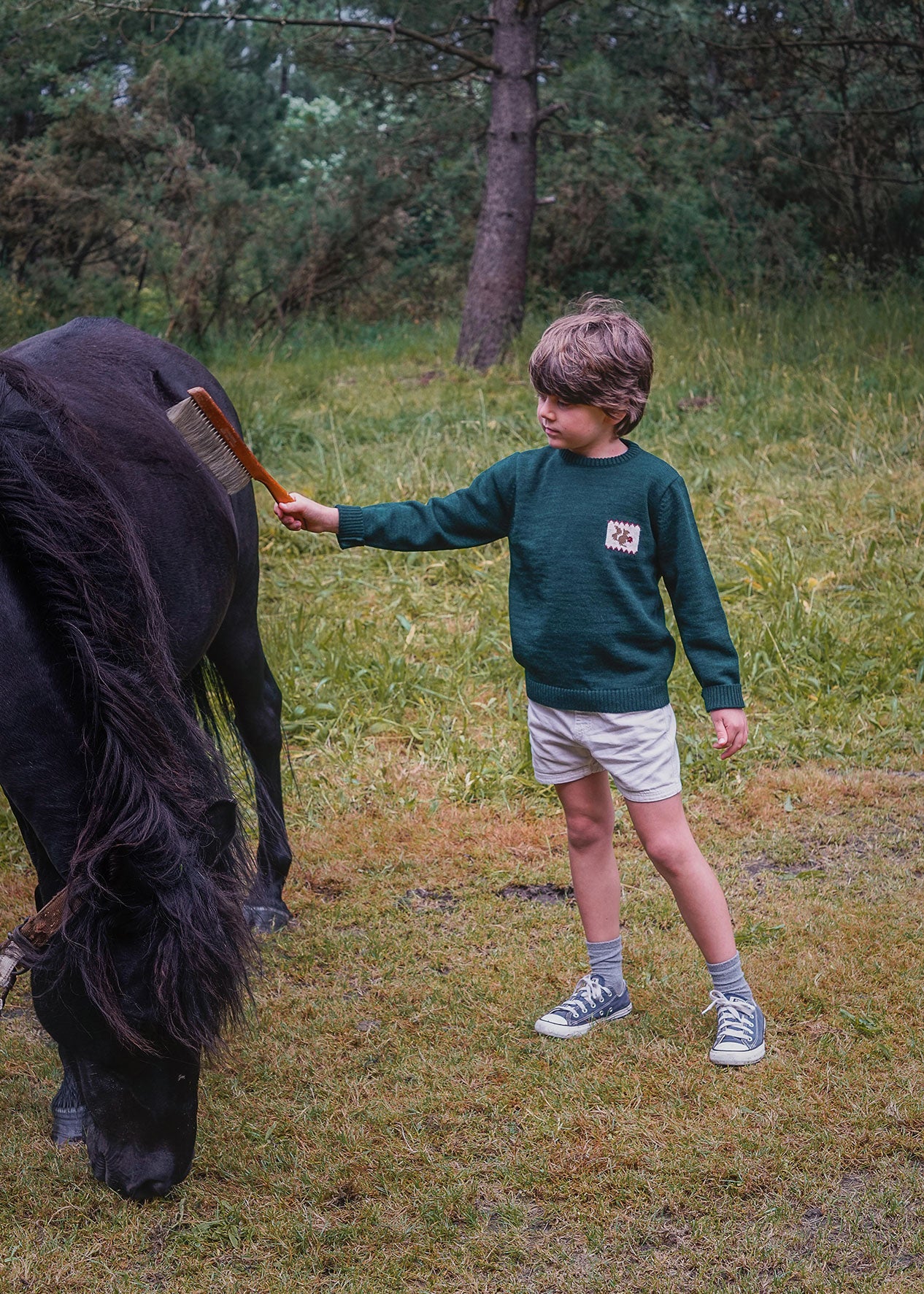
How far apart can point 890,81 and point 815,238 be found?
5.24 feet

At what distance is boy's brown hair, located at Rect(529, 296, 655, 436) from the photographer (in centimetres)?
241

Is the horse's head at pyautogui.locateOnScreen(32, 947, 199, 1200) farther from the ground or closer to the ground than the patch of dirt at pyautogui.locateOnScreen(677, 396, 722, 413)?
closer to the ground

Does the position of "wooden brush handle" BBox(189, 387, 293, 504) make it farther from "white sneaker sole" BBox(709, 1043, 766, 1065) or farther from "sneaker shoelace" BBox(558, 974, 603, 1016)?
"white sneaker sole" BBox(709, 1043, 766, 1065)

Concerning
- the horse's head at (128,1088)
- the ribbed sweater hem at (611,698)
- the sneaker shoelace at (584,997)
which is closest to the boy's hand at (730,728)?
the ribbed sweater hem at (611,698)

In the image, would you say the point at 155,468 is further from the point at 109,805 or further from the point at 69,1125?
the point at 69,1125

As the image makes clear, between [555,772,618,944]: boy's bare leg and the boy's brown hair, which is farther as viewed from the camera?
[555,772,618,944]: boy's bare leg

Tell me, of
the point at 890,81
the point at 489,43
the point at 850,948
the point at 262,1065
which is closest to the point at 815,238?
the point at 890,81

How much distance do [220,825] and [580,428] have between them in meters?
1.12

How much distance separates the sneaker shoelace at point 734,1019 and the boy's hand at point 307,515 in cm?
140

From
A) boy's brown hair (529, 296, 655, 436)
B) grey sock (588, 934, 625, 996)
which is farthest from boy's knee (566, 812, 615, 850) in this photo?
boy's brown hair (529, 296, 655, 436)

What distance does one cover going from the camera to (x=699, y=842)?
3803mm

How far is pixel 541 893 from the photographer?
11.9 ft

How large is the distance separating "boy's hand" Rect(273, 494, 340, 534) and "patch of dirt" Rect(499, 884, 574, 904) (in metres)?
1.52

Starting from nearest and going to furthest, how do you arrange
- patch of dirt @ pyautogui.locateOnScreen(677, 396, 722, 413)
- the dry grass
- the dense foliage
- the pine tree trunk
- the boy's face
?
the dry grass
the boy's face
patch of dirt @ pyautogui.locateOnScreen(677, 396, 722, 413)
the pine tree trunk
the dense foliage
